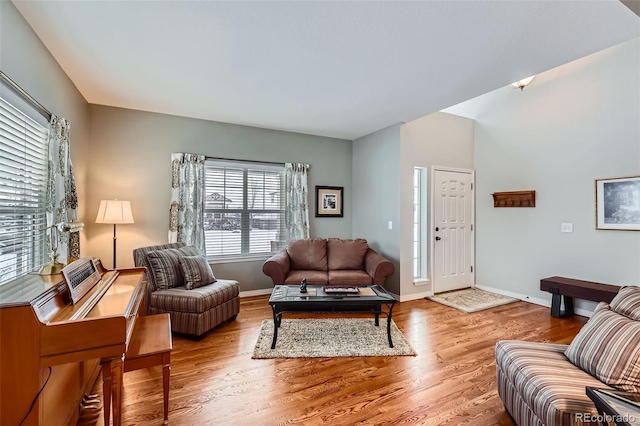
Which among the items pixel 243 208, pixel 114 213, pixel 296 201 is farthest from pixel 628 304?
pixel 114 213

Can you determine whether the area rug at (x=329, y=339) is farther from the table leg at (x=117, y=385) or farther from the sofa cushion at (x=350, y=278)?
the table leg at (x=117, y=385)

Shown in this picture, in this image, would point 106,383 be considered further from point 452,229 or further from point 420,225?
point 452,229

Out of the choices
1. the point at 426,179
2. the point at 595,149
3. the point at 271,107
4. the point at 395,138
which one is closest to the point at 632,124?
the point at 595,149

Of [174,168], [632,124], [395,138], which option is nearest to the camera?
[632,124]

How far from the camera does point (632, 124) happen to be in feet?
10.7

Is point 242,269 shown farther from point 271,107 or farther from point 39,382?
point 39,382

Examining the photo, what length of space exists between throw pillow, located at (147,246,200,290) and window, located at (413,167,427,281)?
11.0 feet

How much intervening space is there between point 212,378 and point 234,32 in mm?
2631

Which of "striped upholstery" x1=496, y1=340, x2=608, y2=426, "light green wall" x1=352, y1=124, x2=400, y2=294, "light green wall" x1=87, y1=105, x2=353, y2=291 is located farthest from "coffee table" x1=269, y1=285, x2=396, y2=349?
"light green wall" x1=87, y1=105, x2=353, y2=291

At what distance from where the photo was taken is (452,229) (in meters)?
4.72

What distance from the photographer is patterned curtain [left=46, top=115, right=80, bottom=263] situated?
7.69 feet

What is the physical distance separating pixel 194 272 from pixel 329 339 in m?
1.66

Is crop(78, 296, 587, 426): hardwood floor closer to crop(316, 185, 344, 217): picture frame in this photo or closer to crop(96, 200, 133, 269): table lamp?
crop(96, 200, 133, 269): table lamp

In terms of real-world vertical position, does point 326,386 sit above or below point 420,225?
below
